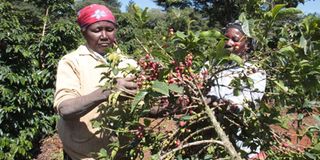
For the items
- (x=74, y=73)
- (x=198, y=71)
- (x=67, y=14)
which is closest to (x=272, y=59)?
(x=198, y=71)

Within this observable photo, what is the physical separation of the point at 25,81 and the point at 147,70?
529cm

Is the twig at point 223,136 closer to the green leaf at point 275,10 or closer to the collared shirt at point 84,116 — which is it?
the green leaf at point 275,10

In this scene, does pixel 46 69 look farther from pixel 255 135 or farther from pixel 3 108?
pixel 255 135

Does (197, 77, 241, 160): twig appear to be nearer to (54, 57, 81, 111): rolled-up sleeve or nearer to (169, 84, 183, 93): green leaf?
(169, 84, 183, 93): green leaf

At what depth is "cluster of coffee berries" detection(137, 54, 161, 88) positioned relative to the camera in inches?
55.3

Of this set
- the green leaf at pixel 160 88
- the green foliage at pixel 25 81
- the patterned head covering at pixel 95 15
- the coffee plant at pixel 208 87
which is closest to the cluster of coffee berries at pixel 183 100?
the coffee plant at pixel 208 87

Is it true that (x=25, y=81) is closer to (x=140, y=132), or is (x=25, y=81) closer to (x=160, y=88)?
(x=140, y=132)

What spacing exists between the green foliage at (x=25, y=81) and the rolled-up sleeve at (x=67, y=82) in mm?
4090

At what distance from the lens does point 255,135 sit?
4.83ft

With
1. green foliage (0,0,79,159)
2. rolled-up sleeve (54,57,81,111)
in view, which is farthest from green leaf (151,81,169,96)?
green foliage (0,0,79,159)

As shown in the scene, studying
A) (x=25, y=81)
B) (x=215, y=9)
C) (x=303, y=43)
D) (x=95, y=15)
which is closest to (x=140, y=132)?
(x=303, y=43)

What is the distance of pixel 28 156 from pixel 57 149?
808mm

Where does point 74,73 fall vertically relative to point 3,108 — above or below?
above

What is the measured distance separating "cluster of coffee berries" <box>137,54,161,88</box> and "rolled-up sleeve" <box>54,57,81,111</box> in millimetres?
475
